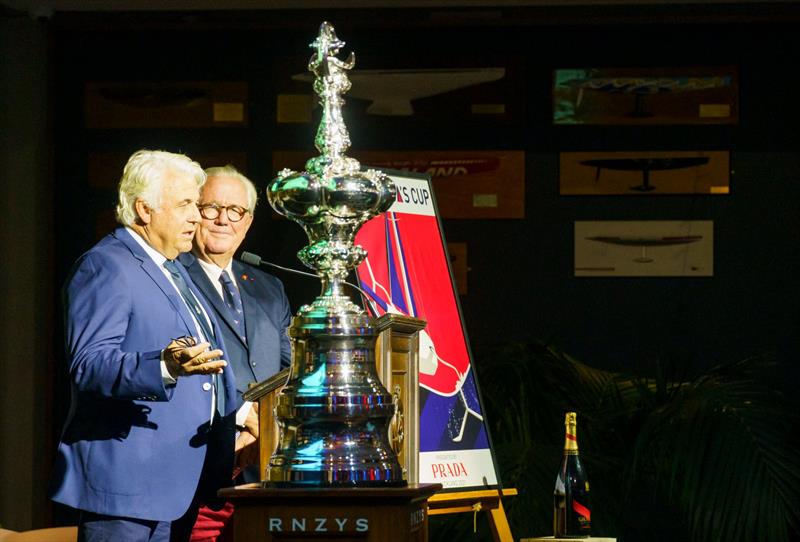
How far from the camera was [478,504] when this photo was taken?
340cm

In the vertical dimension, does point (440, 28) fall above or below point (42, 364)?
above

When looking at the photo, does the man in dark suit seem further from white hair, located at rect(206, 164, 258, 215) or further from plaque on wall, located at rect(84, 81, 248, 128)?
plaque on wall, located at rect(84, 81, 248, 128)

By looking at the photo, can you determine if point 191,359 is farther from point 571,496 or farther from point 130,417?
point 571,496

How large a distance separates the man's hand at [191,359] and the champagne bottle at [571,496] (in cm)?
92

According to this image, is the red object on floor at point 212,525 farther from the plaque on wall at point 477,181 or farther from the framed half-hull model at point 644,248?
the framed half-hull model at point 644,248

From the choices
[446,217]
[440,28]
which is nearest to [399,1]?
[440,28]

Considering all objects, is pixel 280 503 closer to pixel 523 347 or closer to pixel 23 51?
pixel 523 347

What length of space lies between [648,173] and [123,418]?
150 inches

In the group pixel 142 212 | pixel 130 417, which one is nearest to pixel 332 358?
pixel 130 417

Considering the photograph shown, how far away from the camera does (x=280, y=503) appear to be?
5.51 ft

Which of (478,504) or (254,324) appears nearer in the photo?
(478,504)

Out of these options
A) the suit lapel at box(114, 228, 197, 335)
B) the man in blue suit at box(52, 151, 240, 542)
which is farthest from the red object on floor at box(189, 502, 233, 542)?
the suit lapel at box(114, 228, 197, 335)

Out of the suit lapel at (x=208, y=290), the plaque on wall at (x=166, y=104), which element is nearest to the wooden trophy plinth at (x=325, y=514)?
the suit lapel at (x=208, y=290)

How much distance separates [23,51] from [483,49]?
214 cm
